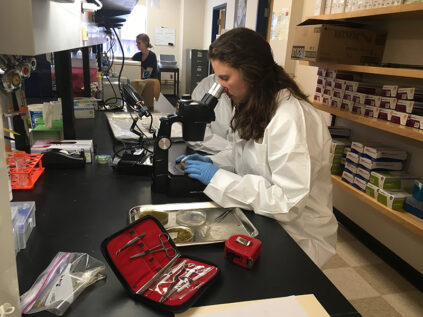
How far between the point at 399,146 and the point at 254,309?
1.92 m

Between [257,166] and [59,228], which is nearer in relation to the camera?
[59,228]

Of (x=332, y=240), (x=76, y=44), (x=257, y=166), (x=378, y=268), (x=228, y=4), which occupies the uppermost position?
(x=228, y=4)

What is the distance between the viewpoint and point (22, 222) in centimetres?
90

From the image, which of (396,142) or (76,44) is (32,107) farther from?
(396,142)

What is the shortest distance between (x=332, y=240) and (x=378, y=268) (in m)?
1.15

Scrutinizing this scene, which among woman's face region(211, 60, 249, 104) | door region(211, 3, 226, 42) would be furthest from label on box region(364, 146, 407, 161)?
door region(211, 3, 226, 42)

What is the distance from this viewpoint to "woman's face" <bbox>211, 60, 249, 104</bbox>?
127cm

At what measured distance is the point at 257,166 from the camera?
1.31 meters

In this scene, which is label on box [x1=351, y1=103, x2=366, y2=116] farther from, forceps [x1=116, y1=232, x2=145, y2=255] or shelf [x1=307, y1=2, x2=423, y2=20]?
forceps [x1=116, y1=232, x2=145, y2=255]

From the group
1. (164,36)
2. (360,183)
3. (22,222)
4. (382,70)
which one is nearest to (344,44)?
(382,70)

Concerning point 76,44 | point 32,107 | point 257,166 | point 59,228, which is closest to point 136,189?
point 59,228

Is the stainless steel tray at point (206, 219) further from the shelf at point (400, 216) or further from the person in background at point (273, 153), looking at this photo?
the shelf at point (400, 216)

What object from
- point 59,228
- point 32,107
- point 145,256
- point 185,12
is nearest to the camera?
point 145,256

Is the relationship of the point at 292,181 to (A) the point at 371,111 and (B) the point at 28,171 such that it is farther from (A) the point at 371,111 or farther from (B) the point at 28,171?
(A) the point at 371,111
